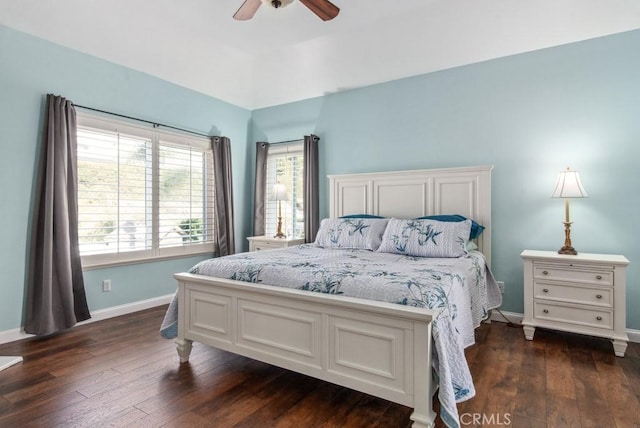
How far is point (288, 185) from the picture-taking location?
16.0 feet

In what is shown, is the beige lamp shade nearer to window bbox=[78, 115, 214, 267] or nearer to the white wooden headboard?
the white wooden headboard

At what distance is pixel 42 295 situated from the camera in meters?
2.96

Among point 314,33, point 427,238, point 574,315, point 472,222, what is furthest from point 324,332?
point 314,33

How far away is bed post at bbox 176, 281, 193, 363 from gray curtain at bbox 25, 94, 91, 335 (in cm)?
128

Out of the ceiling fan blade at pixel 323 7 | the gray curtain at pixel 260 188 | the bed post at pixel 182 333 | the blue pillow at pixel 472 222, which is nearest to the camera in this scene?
the ceiling fan blade at pixel 323 7

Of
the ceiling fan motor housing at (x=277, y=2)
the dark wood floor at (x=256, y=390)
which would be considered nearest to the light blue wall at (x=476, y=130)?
the dark wood floor at (x=256, y=390)

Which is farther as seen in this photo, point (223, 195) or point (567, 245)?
point (223, 195)

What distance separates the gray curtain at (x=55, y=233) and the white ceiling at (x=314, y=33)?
753mm

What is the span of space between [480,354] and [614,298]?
43.1 inches

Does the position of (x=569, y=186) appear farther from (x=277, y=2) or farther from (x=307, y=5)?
(x=277, y=2)

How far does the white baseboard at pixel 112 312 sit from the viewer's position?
2883 mm

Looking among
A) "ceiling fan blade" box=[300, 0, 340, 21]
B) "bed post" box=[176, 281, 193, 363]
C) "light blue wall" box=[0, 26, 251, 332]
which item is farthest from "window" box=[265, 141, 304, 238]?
"ceiling fan blade" box=[300, 0, 340, 21]

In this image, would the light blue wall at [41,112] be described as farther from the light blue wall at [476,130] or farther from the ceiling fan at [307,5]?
the ceiling fan at [307,5]

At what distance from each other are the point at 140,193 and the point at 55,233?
0.92m
